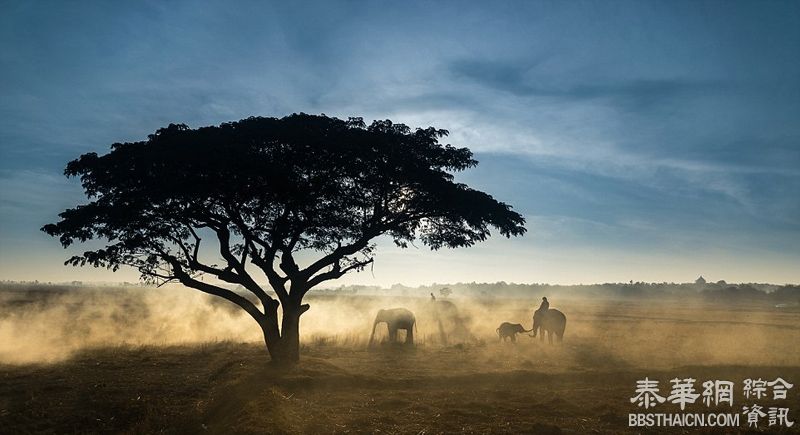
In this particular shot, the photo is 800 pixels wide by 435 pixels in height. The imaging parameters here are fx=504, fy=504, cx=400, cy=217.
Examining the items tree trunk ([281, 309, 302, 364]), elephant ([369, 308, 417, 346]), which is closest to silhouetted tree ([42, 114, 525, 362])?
tree trunk ([281, 309, 302, 364])

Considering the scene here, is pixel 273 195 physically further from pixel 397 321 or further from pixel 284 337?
pixel 397 321

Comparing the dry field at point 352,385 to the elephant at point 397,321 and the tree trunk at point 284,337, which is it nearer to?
the tree trunk at point 284,337

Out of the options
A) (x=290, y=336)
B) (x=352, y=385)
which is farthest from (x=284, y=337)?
(x=352, y=385)

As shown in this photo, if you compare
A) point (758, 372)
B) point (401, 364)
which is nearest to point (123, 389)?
point (401, 364)

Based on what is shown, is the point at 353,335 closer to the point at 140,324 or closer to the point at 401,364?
the point at 401,364

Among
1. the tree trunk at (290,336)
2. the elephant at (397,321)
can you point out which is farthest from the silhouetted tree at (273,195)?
the elephant at (397,321)

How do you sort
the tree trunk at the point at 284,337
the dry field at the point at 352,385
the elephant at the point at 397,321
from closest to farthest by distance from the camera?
the dry field at the point at 352,385 < the tree trunk at the point at 284,337 < the elephant at the point at 397,321

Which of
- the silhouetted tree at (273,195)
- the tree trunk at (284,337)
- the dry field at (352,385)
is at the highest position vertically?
the silhouetted tree at (273,195)

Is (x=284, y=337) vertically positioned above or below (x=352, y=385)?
above

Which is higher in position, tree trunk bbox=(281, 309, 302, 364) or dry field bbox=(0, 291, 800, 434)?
tree trunk bbox=(281, 309, 302, 364)

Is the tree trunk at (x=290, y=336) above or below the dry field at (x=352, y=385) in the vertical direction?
above

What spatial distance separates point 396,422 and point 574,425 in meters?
4.58

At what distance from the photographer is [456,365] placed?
907 inches

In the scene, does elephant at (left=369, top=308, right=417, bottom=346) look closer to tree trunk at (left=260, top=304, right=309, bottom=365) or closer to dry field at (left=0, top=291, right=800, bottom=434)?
dry field at (left=0, top=291, right=800, bottom=434)
